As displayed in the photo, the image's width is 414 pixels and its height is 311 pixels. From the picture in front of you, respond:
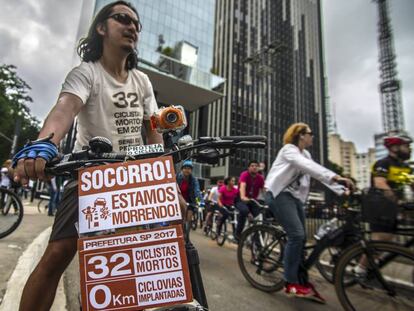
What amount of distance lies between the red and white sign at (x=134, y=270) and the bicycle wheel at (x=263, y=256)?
264cm

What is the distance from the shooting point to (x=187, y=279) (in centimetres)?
89

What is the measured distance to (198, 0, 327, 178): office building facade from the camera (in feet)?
168

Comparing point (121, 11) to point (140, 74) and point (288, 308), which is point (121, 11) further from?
point (288, 308)

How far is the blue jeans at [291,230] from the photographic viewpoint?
2.94 metres

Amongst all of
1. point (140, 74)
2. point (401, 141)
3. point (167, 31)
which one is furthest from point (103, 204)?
point (167, 31)

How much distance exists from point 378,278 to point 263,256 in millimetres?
1364

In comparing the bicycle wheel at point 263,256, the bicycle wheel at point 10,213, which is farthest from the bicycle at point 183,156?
the bicycle wheel at point 10,213

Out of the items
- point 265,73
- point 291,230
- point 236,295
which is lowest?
point 236,295

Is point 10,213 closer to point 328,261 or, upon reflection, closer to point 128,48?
point 128,48

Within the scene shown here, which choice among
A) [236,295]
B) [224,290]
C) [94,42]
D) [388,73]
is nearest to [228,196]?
[224,290]

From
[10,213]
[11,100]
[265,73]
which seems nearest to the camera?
[10,213]

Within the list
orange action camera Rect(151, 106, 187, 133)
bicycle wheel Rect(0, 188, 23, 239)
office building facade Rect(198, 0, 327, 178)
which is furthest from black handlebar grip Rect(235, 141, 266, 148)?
office building facade Rect(198, 0, 327, 178)

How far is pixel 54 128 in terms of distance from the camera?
1216 millimetres

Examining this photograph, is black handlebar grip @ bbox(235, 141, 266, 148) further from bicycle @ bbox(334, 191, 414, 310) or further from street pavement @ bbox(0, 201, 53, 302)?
street pavement @ bbox(0, 201, 53, 302)
